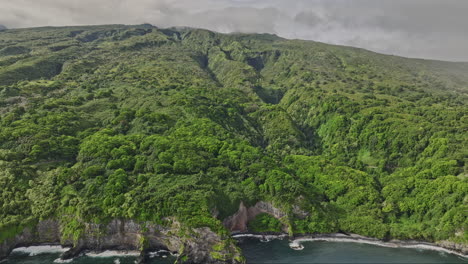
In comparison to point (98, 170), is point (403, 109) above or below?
above

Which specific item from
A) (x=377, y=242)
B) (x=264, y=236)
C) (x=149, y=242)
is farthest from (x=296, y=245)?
(x=149, y=242)

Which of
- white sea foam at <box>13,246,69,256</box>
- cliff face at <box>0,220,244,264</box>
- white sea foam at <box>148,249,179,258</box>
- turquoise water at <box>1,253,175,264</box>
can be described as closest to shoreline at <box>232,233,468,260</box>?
cliff face at <box>0,220,244,264</box>

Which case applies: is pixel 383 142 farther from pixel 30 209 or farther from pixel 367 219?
pixel 30 209

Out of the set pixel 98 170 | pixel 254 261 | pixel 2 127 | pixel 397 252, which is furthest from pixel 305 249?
pixel 2 127

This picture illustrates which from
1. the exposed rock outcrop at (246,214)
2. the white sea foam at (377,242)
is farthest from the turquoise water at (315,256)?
the exposed rock outcrop at (246,214)

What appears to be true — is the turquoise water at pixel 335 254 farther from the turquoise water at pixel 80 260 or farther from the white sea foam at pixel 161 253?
the turquoise water at pixel 80 260
